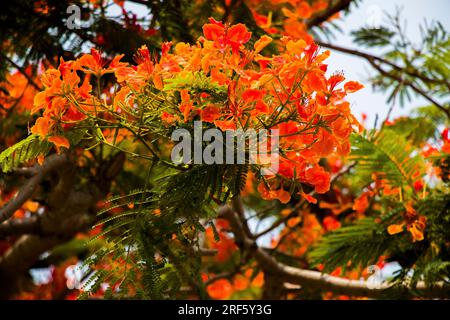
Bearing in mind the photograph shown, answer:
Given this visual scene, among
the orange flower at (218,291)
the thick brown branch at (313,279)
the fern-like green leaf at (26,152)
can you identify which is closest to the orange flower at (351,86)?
the fern-like green leaf at (26,152)

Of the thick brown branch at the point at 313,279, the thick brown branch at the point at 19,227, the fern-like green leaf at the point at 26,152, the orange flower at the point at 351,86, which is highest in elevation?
the thick brown branch at the point at 19,227

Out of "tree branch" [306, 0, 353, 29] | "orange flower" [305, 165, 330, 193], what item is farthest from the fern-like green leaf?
"tree branch" [306, 0, 353, 29]

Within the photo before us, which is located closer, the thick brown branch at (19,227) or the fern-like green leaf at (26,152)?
the fern-like green leaf at (26,152)

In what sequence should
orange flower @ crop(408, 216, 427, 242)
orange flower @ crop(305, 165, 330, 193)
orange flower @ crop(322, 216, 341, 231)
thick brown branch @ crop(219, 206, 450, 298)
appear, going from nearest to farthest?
1. orange flower @ crop(305, 165, 330, 193)
2. orange flower @ crop(408, 216, 427, 242)
3. thick brown branch @ crop(219, 206, 450, 298)
4. orange flower @ crop(322, 216, 341, 231)

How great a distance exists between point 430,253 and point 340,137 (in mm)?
1339

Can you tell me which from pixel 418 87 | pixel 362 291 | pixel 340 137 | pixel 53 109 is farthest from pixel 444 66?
pixel 53 109

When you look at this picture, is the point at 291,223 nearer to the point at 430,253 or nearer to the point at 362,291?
the point at 362,291

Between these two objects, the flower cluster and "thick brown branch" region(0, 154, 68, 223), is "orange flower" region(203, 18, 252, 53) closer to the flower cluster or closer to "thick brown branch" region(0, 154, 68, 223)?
the flower cluster

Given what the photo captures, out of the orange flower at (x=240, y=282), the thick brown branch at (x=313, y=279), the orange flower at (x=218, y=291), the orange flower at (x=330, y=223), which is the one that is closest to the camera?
the thick brown branch at (x=313, y=279)

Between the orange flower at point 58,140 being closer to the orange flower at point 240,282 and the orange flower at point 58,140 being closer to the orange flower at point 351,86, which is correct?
the orange flower at point 351,86

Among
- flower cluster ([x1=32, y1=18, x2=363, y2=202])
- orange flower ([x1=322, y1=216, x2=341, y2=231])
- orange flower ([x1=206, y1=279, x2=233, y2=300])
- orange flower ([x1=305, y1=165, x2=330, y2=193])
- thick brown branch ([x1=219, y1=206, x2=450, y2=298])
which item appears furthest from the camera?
orange flower ([x1=206, y1=279, x2=233, y2=300])

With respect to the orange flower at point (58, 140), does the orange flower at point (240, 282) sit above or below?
below

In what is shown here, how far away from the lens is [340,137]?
5.98ft

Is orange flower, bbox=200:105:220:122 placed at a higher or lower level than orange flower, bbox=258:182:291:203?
higher
